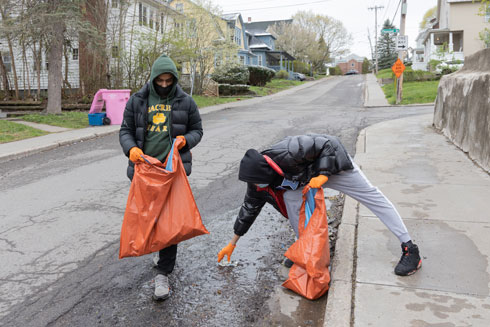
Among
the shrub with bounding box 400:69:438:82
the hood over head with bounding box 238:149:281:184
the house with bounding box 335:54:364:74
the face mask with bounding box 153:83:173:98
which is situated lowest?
the hood over head with bounding box 238:149:281:184

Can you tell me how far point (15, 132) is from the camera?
12367 millimetres

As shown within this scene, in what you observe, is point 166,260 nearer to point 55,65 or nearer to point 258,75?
point 55,65

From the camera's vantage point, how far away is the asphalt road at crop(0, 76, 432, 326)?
316cm

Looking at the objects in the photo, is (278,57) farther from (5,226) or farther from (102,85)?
(5,226)

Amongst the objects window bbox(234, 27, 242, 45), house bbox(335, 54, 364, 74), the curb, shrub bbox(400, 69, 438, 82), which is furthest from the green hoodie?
house bbox(335, 54, 364, 74)

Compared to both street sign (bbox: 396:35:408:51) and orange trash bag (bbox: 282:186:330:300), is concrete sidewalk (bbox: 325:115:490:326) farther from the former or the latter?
street sign (bbox: 396:35:408:51)

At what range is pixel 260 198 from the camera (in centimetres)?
357

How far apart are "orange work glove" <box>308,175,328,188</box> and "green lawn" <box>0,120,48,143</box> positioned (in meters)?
10.4

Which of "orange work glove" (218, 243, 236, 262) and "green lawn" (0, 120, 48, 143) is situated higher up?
"green lawn" (0, 120, 48, 143)

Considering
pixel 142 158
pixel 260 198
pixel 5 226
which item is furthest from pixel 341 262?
pixel 5 226

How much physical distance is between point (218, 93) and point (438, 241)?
2479 cm

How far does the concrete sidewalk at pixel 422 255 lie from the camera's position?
9.65ft

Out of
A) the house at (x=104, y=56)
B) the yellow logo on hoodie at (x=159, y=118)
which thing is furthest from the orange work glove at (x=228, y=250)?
the house at (x=104, y=56)

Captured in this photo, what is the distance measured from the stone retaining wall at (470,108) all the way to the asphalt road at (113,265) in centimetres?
400
